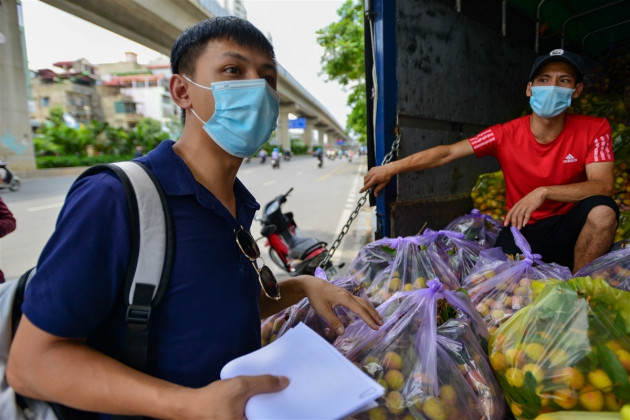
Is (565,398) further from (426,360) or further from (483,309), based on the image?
(483,309)

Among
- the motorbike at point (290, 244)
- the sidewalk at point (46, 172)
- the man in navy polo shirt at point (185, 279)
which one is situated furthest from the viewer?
the sidewalk at point (46, 172)

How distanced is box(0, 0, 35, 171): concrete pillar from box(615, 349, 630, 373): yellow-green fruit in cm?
2157

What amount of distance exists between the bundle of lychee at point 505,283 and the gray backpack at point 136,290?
51.5 inches

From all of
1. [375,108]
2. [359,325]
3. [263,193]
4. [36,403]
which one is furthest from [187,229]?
[263,193]

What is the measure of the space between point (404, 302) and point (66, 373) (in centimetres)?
97

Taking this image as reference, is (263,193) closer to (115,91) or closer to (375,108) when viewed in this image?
(375,108)

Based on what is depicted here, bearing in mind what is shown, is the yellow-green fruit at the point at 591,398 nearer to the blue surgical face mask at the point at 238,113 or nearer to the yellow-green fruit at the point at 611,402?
the yellow-green fruit at the point at 611,402

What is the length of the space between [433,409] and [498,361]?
280mm

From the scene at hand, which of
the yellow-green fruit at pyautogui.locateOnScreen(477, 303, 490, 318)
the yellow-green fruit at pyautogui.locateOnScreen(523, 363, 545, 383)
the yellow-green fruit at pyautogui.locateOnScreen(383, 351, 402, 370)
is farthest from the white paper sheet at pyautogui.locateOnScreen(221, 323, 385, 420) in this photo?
the yellow-green fruit at pyautogui.locateOnScreen(477, 303, 490, 318)

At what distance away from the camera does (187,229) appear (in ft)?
2.96

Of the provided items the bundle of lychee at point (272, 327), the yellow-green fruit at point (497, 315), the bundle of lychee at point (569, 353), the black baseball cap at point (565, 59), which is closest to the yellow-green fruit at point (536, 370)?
the bundle of lychee at point (569, 353)

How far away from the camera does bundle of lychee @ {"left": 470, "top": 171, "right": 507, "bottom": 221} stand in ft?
10.2

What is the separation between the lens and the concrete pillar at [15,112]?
663 inches

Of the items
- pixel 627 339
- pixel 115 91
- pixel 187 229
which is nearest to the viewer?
pixel 187 229
